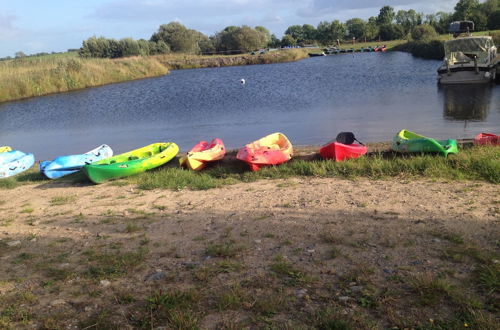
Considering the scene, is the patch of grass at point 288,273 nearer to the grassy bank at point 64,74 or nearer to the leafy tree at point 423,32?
the grassy bank at point 64,74

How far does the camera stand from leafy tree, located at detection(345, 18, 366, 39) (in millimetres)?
96250

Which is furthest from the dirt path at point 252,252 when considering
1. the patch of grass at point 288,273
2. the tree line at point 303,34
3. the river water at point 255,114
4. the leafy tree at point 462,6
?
the leafy tree at point 462,6

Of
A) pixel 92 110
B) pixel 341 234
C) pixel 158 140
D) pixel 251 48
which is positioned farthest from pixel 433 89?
pixel 251 48

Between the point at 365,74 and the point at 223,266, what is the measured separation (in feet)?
99.8

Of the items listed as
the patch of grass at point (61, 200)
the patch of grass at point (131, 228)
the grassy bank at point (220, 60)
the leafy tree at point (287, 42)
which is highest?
the leafy tree at point (287, 42)

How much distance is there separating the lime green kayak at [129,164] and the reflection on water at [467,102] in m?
10.4

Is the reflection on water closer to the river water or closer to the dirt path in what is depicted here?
the river water

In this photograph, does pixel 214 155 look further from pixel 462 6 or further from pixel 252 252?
pixel 462 6

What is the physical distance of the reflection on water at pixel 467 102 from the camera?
15633 mm

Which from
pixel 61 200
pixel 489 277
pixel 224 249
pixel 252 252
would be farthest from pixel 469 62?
pixel 224 249

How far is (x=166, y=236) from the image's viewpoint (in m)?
5.55

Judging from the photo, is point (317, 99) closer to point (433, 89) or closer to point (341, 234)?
point (433, 89)

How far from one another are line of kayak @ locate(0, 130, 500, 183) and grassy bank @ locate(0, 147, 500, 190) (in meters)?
0.23

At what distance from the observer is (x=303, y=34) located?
356 ft
